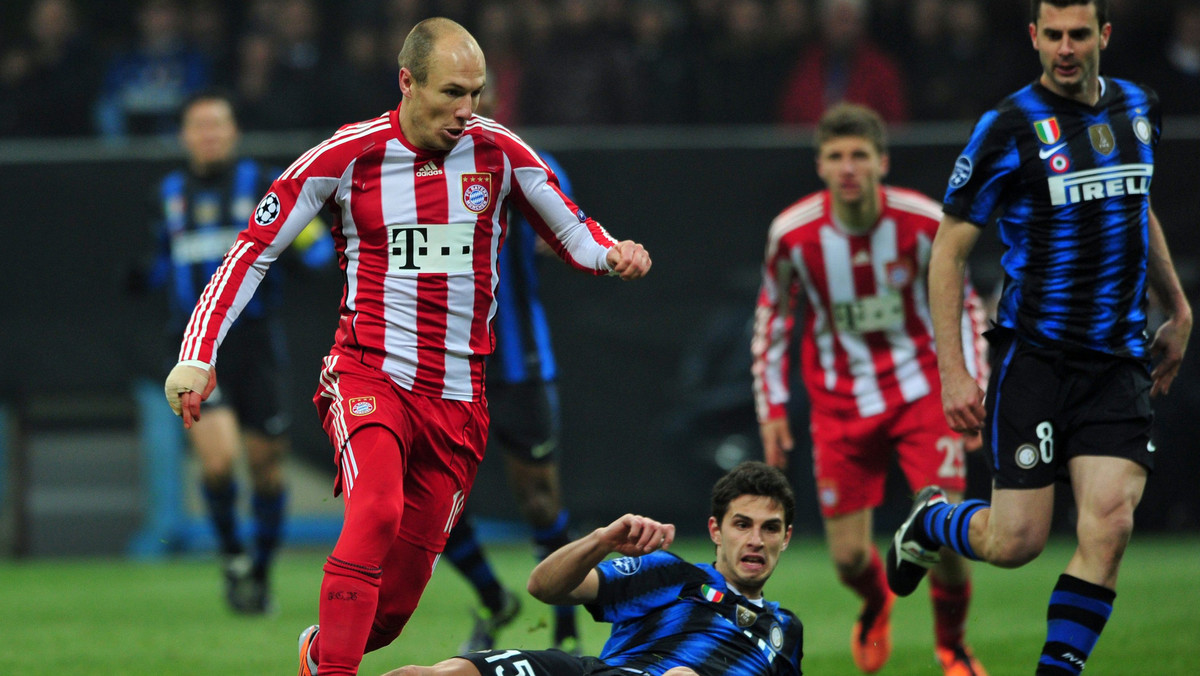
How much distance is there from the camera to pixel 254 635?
22.8 ft

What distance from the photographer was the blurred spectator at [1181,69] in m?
10.7

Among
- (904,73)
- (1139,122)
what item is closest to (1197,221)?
(904,73)

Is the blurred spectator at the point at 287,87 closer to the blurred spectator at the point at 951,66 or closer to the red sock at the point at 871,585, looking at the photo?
the blurred spectator at the point at 951,66

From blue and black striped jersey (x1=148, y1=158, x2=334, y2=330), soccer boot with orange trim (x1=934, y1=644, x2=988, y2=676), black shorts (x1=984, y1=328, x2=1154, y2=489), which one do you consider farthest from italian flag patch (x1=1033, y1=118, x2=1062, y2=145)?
blue and black striped jersey (x1=148, y1=158, x2=334, y2=330)

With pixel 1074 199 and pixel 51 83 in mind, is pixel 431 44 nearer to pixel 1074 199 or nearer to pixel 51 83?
pixel 1074 199

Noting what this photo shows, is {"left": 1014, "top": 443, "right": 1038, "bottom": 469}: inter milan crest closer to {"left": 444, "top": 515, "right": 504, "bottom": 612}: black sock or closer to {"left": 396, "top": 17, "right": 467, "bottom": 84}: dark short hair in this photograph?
{"left": 396, "top": 17, "right": 467, "bottom": 84}: dark short hair

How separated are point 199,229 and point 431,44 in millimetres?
4258

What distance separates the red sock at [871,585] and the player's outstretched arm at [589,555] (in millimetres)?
2290

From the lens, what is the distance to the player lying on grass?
4031 mm

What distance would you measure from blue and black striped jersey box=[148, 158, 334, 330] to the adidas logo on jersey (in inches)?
148

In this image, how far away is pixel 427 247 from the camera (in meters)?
4.50

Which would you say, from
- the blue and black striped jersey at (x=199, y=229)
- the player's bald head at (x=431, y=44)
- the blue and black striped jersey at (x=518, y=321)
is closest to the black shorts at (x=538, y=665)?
the player's bald head at (x=431, y=44)

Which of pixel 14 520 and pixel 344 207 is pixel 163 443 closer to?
pixel 14 520

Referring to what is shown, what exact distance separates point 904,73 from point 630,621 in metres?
8.02
